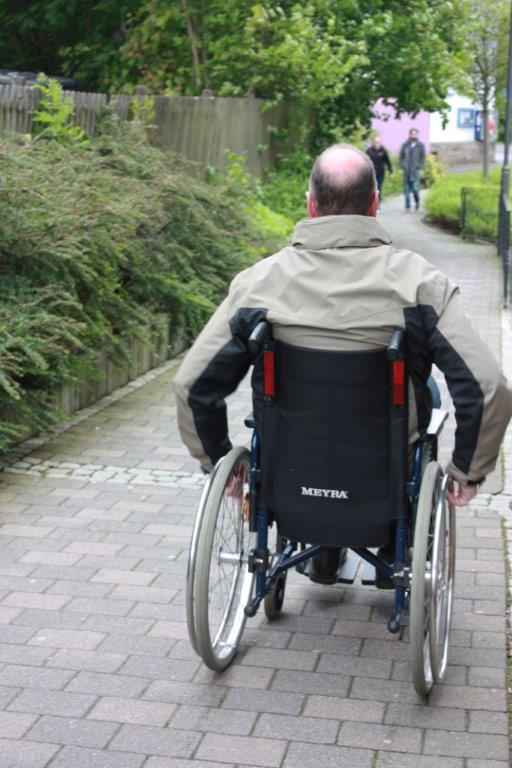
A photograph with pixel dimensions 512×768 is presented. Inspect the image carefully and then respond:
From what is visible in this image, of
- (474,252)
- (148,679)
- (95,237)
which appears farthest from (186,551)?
(474,252)

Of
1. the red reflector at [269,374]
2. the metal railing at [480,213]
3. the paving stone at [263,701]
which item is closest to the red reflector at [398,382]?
the red reflector at [269,374]

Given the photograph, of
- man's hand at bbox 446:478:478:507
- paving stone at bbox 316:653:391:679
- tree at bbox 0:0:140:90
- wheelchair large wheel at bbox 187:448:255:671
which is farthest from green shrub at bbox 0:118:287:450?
tree at bbox 0:0:140:90

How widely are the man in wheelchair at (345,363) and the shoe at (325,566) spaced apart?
1.70 ft

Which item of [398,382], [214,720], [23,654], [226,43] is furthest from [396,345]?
[226,43]

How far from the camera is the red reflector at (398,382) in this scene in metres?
3.96

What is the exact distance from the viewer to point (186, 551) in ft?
18.6

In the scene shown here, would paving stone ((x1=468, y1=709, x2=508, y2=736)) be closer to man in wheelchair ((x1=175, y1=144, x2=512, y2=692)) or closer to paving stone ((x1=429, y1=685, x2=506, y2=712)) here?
paving stone ((x1=429, y1=685, x2=506, y2=712))

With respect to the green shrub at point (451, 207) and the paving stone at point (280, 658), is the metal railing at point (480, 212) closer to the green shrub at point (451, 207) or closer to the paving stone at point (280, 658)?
the green shrub at point (451, 207)

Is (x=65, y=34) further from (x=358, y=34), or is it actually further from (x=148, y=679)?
(x=148, y=679)

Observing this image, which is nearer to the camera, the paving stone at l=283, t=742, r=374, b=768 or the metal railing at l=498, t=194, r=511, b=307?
the paving stone at l=283, t=742, r=374, b=768

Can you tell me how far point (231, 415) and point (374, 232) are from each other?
14.4ft

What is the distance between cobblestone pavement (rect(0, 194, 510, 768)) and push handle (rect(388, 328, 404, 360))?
110cm

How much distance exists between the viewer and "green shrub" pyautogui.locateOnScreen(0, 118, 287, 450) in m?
7.02

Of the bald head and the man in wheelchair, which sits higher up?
the bald head
